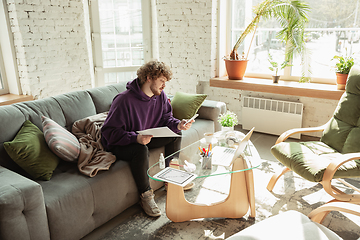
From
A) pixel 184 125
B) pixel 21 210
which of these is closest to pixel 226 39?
pixel 184 125

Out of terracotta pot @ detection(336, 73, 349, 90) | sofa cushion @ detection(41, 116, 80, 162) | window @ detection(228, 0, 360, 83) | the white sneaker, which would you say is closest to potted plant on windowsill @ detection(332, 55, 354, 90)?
terracotta pot @ detection(336, 73, 349, 90)

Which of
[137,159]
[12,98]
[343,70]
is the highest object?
[343,70]

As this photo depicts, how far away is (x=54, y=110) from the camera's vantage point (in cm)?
234

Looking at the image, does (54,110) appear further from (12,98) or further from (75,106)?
(12,98)

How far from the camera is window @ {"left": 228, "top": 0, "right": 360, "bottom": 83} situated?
3277 mm

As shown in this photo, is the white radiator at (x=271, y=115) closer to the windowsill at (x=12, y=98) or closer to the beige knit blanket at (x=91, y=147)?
the beige knit blanket at (x=91, y=147)

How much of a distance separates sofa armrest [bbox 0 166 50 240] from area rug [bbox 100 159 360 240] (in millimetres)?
510

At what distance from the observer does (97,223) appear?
1983mm

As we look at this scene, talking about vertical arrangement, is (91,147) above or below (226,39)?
below

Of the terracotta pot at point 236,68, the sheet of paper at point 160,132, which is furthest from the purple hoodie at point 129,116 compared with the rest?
the terracotta pot at point 236,68

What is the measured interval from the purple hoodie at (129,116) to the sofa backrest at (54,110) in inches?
14.9

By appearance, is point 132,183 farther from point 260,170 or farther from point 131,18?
point 131,18

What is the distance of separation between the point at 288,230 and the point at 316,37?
2.83 meters

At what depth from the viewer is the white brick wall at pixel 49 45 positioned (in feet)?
10.3
